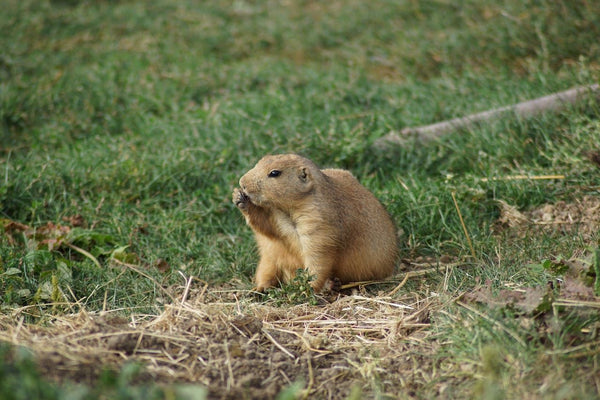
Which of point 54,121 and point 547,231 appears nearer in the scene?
point 547,231

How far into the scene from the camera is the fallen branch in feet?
19.9

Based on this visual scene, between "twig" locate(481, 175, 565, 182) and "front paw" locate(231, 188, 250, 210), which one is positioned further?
"twig" locate(481, 175, 565, 182)

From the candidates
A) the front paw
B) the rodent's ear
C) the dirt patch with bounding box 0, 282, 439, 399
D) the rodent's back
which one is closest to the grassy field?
the dirt patch with bounding box 0, 282, 439, 399

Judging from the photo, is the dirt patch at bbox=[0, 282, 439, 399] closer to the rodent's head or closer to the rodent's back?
the rodent's back

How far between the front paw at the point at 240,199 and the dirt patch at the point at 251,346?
71 centimetres

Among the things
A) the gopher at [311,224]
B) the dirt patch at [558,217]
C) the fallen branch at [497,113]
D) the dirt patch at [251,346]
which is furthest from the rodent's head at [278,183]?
the fallen branch at [497,113]

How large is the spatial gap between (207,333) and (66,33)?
23.3ft

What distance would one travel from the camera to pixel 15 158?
655 cm

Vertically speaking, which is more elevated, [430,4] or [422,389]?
[430,4]

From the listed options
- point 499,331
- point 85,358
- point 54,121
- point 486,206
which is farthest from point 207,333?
point 54,121

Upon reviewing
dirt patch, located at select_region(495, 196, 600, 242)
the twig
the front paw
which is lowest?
dirt patch, located at select_region(495, 196, 600, 242)

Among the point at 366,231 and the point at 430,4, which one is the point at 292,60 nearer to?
the point at 430,4

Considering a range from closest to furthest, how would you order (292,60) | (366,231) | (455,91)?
(366,231) < (455,91) < (292,60)

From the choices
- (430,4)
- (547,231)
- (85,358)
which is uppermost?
(430,4)
